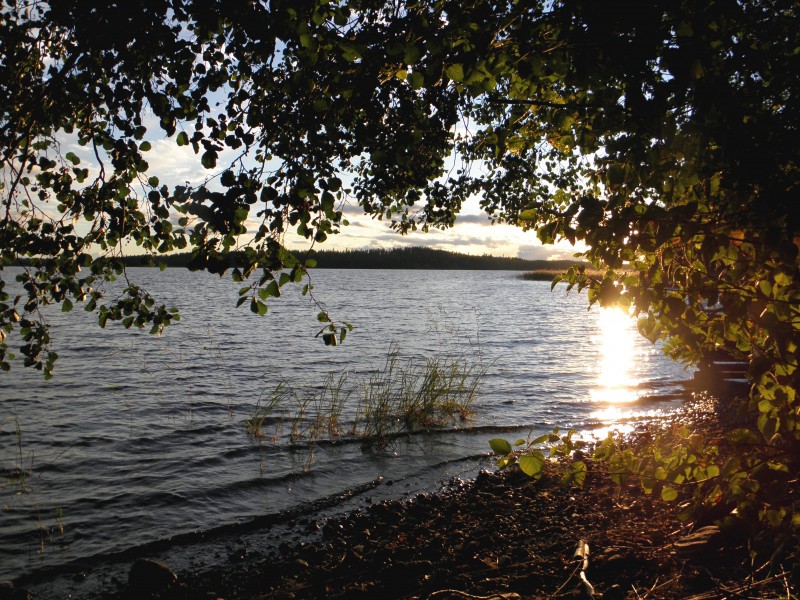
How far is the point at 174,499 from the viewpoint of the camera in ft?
30.5

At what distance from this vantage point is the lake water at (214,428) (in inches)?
338

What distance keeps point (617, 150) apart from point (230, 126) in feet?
8.71

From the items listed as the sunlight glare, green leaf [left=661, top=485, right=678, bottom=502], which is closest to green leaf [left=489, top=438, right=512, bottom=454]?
green leaf [left=661, top=485, right=678, bottom=502]

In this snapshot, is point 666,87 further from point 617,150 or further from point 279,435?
point 279,435

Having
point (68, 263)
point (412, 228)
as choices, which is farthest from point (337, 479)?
point (68, 263)

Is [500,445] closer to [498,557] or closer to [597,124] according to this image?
[597,124]

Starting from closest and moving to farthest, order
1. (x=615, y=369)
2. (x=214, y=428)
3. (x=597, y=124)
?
1. (x=597, y=124)
2. (x=214, y=428)
3. (x=615, y=369)

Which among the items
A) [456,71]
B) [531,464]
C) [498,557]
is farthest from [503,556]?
[456,71]

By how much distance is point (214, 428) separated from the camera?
13.4m

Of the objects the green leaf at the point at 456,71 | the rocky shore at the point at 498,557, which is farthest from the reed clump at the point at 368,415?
the green leaf at the point at 456,71

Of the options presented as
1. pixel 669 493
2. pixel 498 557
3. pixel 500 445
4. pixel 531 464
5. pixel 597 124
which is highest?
pixel 597 124

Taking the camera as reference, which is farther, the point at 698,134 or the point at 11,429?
the point at 11,429

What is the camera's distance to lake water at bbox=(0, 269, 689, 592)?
8.59 metres

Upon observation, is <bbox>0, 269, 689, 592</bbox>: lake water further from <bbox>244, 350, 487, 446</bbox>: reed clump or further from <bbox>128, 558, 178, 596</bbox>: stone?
<bbox>128, 558, 178, 596</bbox>: stone
